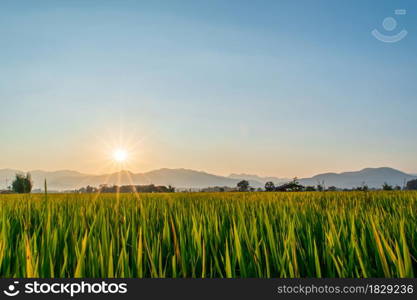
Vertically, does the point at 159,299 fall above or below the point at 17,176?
below

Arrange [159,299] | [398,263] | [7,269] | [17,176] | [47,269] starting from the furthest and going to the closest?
[17,176] → [7,269] → [47,269] → [398,263] → [159,299]

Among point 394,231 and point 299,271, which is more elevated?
point 394,231

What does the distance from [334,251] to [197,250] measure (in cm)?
68

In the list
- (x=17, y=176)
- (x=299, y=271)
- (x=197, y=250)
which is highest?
(x=17, y=176)

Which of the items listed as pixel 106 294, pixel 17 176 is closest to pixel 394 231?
pixel 106 294

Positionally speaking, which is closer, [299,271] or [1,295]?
[1,295]

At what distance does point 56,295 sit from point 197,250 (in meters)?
0.74

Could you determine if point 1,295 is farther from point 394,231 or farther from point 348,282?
point 394,231

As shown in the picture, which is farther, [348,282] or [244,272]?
[244,272]

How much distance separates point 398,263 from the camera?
135 cm

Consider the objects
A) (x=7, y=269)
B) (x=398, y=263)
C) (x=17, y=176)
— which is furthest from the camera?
(x=17, y=176)

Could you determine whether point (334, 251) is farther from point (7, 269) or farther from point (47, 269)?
point (7, 269)

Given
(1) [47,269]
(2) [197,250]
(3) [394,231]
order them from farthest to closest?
1. (3) [394,231]
2. (2) [197,250]
3. (1) [47,269]

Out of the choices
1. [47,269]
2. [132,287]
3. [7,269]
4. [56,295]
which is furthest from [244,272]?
[7,269]
